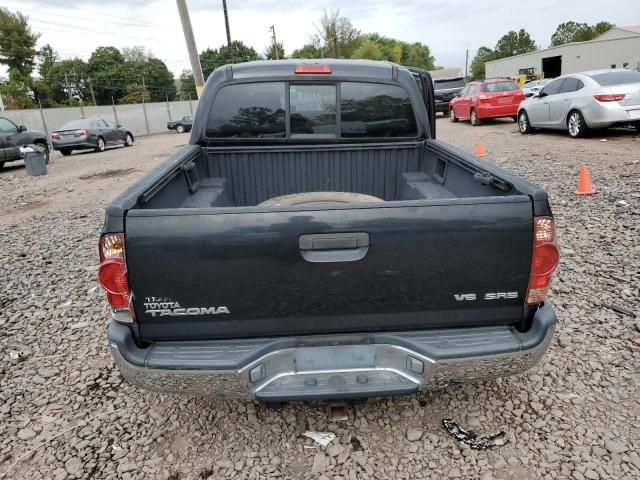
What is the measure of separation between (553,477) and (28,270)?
550cm

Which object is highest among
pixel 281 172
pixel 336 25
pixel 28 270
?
pixel 336 25

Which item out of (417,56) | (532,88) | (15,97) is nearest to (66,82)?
(15,97)

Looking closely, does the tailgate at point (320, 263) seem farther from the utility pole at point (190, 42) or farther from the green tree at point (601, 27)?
the green tree at point (601, 27)

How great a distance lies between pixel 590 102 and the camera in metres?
10.5

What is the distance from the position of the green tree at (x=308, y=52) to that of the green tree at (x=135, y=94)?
2403cm

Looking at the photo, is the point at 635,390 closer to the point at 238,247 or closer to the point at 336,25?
the point at 238,247

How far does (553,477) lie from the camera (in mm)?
2191

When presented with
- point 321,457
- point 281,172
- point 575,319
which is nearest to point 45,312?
point 281,172

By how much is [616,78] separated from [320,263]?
37.9ft

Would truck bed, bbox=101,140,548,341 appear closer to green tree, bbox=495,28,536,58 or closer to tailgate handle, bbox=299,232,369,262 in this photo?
tailgate handle, bbox=299,232,369,262

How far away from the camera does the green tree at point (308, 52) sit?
63000 millimetres

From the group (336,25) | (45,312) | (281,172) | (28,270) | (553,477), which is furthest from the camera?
(336,25)

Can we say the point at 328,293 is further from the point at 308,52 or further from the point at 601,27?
the point at 601,27

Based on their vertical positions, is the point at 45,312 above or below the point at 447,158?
below
